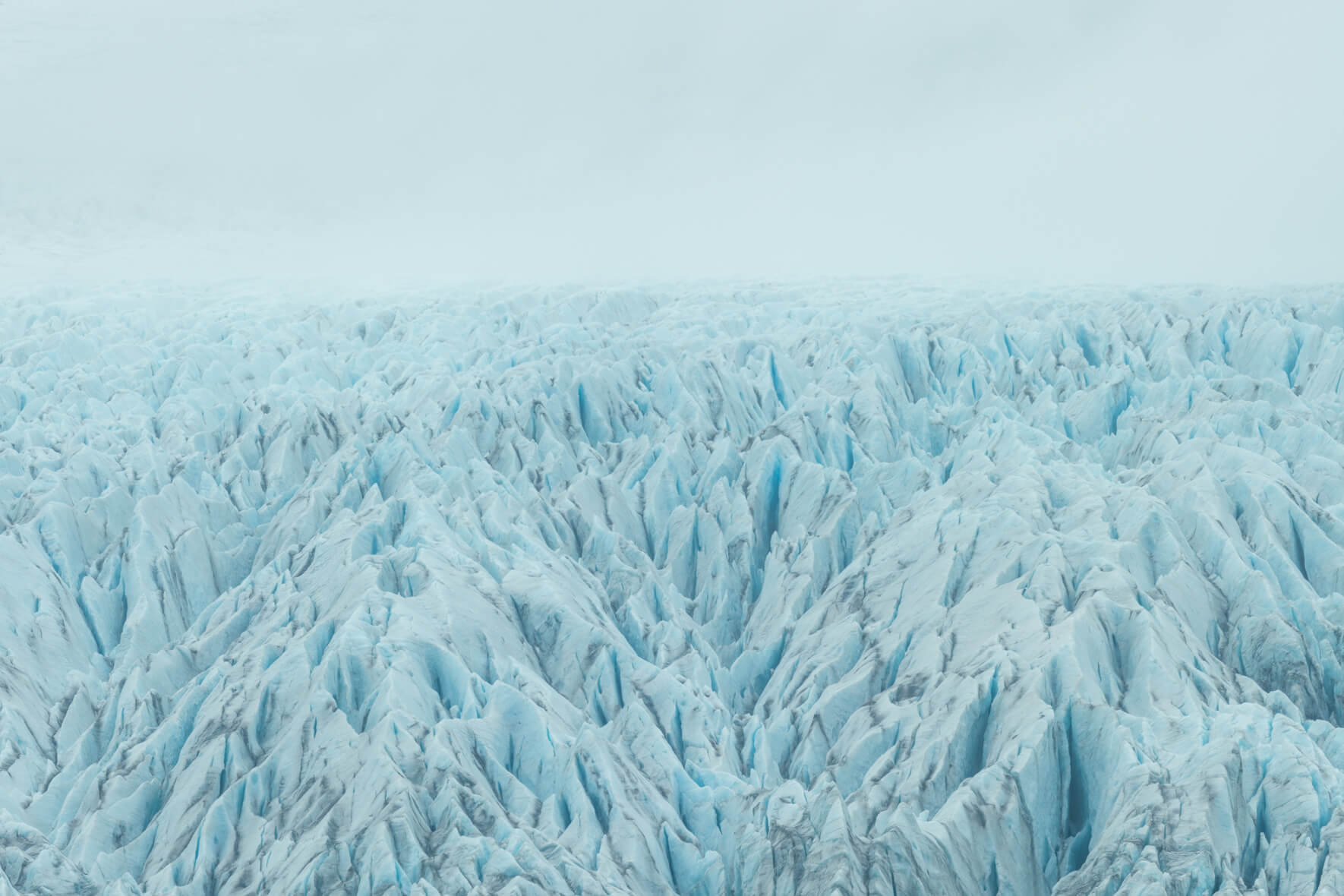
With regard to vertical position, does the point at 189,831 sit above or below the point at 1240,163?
below

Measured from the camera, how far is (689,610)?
Result: 2653cm

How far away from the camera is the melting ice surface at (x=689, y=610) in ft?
54.7

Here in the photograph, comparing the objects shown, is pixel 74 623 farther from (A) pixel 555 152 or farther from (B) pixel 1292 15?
(B) pixel 1292 15

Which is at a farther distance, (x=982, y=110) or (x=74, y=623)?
(x=982, y=110)

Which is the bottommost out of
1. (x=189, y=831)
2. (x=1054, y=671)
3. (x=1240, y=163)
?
(x=189, y=831)

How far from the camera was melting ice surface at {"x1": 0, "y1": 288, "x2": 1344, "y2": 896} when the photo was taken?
16.7 m

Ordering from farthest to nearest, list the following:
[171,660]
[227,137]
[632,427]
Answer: [227,137], [632,427], [171,660]

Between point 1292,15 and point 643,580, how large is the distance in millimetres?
158209

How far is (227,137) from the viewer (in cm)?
13625

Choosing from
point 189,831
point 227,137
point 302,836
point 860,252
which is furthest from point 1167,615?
point 227,137

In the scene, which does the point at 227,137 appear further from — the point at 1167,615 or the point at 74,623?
the point at 1167,615

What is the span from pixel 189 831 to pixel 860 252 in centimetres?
9358

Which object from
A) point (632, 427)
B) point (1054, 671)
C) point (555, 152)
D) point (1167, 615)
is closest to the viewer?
point (1054, 671)

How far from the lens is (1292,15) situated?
153 meters
